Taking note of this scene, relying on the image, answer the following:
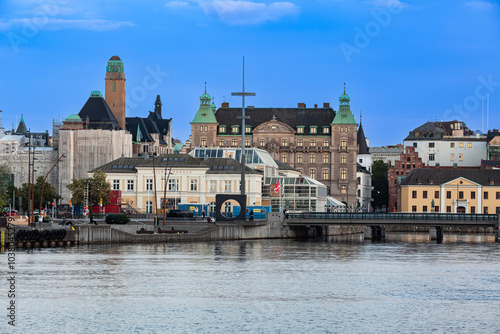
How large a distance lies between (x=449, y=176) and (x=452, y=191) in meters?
3.09

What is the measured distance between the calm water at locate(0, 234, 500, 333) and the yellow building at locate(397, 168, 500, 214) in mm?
92038

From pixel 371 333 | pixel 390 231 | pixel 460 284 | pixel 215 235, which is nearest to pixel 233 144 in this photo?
pixel 390 231

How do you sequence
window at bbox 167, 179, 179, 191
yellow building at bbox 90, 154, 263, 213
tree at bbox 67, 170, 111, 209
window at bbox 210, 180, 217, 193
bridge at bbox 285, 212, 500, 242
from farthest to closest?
1. window at bbox 167, 179, 179, 191
2. window at bbox 210, 180, 217, 193
3. yellow building at bbox 90, 154, 263, 213
4. tree at bbox 67, 170, 111, 209
5. bridge at bbox 285, 212, 500, 242

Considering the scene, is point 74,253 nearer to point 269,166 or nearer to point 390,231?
point 269,166

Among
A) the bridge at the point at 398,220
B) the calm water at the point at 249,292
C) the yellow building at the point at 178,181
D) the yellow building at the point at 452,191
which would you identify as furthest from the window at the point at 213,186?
the calm water at the point at 249,292

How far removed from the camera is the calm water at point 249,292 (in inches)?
1699

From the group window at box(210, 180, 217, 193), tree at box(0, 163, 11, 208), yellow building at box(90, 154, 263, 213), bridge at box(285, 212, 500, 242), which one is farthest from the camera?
window at box(210, 180, 217, 193)

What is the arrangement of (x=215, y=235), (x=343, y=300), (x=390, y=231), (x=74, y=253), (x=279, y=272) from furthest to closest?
(x=390, y=231), (x=215, y=235), (x=74, y=253), (x=279, y=272), (x=343, y=300)

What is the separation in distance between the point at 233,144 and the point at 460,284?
14166cm

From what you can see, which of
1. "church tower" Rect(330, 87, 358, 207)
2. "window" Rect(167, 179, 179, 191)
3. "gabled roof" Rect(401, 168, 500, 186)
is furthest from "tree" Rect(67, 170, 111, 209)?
"church tower" Rect(330, 87, 358, 207)

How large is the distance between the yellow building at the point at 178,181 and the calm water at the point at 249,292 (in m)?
54.0

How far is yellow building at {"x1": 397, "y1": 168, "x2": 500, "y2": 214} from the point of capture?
171 meters

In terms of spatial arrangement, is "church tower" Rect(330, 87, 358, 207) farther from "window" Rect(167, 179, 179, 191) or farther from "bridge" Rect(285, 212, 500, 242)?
"bridge" Rect(285, 212, 500, 242)

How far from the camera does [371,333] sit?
4147cm
